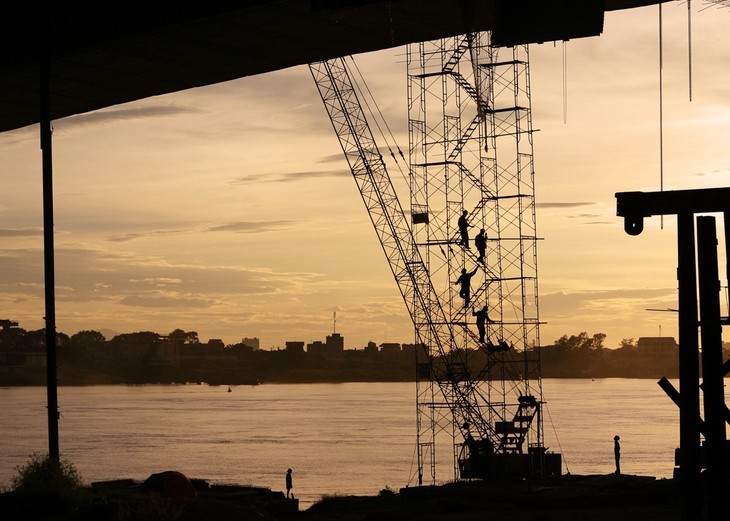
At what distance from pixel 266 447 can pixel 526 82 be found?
11177 cm

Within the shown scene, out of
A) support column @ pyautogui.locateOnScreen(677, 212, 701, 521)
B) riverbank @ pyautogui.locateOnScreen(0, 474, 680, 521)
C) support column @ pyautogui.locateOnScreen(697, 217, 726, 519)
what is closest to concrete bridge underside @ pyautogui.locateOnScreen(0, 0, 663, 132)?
support column @ pyautogui.locateOnScreen(697, 217, 726, 519)

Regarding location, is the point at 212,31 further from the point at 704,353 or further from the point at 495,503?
the point at 495,503

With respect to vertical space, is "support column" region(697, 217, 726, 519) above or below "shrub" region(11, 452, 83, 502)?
above

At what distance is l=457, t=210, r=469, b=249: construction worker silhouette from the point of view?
65.7 metres

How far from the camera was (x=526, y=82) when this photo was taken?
68500 millimetres

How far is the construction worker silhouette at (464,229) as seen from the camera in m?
65.7

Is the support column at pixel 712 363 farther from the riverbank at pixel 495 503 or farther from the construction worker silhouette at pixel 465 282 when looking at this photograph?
the construction worker silhouette at pixel 465 282

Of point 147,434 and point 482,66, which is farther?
point 147,434

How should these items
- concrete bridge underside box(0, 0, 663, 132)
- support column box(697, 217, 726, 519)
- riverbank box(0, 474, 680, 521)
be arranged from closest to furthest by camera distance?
support column box(697, 217, 726, 519) < concrete bridge underside box(0, 0, 663, 132) < riverbank box(0, 474, 680, 521)

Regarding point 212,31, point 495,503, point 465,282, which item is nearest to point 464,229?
point 465,282

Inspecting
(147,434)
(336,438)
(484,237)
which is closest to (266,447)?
(336,438)

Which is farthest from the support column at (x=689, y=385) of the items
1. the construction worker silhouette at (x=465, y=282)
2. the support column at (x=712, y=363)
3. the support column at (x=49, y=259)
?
the construction worker silhouette at (x=465, y=282)

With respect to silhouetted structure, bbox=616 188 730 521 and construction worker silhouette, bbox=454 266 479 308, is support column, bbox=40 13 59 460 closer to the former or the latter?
silhouetted structure, bbox=616 188 730 521

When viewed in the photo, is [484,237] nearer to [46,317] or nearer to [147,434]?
[46,317]
